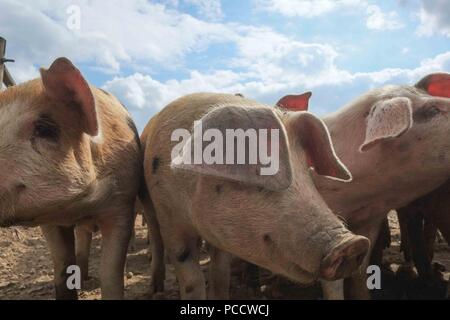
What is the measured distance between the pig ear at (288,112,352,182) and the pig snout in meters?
0.56

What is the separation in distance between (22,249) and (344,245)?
6.17 m

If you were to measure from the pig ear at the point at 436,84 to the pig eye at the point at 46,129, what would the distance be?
2960 millimetres

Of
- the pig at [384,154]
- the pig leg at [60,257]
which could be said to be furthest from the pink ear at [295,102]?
the pig leg at [60,257]

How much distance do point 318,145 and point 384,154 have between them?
3.52ft

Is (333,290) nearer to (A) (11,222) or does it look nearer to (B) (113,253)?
(B) (113,253)

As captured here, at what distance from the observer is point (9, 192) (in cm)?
241

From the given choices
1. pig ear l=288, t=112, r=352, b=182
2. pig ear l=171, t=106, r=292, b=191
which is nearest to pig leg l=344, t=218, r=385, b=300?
pig ear l=288, t=112, r=352, b=182

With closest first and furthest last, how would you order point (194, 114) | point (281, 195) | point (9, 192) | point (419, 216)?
point (281, 195) < point (9, 192) < point (194, 114) < point (419, 216)

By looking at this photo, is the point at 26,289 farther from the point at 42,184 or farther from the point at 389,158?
the point at 389,158

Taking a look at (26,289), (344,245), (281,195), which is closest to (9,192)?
(281,195)

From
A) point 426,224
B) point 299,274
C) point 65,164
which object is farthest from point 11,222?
point 426,224

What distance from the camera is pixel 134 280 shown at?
5109mm

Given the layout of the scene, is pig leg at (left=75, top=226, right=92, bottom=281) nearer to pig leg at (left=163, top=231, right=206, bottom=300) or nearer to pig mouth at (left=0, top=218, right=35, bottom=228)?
pig leg at (left=163, top=231, right=206, bottom=300)

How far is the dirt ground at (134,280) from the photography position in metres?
4.14
